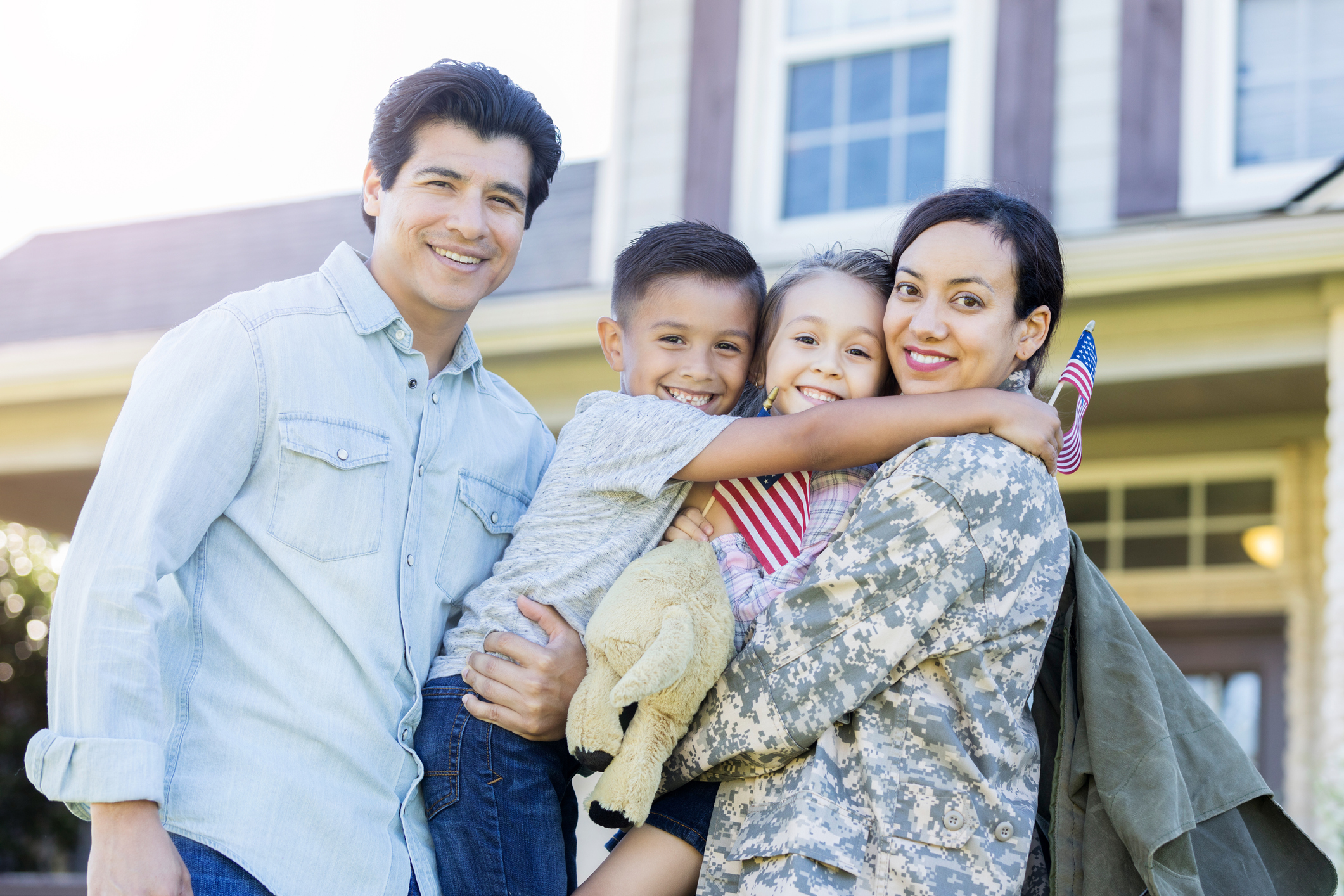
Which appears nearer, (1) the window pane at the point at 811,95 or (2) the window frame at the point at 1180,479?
(2) the window frame at the point at 1180,479

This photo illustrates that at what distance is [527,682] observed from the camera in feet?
7.25

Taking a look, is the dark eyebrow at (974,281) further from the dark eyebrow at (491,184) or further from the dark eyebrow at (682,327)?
the dark eyebrow at (491,184)

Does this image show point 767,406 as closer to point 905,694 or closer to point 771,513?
point 771,513

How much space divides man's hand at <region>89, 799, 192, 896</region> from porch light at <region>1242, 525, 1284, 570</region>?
235 inches

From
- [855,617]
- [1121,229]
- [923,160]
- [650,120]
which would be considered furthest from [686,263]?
[650,120]

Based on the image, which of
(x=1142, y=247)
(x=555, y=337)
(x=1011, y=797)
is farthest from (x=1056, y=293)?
(x=555, y=337)

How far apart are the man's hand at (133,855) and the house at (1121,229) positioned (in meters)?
4.17

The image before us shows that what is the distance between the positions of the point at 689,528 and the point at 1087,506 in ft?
16.9

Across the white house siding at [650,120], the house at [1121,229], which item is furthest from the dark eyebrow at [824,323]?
the white house siding at [650,120]

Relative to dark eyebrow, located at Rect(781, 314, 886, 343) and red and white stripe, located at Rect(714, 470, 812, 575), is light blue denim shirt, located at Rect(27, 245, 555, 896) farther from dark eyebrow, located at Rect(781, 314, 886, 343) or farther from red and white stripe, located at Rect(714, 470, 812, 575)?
dark eyebrow, located at Rect(781, 314, 886, 343)

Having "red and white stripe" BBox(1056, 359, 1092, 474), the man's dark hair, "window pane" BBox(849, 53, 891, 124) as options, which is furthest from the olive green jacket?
"window pane" BBox(849, 53, 891, 124)

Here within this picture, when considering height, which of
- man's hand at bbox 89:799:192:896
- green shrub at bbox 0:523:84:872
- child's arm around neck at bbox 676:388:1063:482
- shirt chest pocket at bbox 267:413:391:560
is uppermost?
child's arm around neck at bbox 676:388:1063:482

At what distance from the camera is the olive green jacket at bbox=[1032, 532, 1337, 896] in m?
2.09

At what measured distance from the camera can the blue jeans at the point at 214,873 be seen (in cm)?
197
